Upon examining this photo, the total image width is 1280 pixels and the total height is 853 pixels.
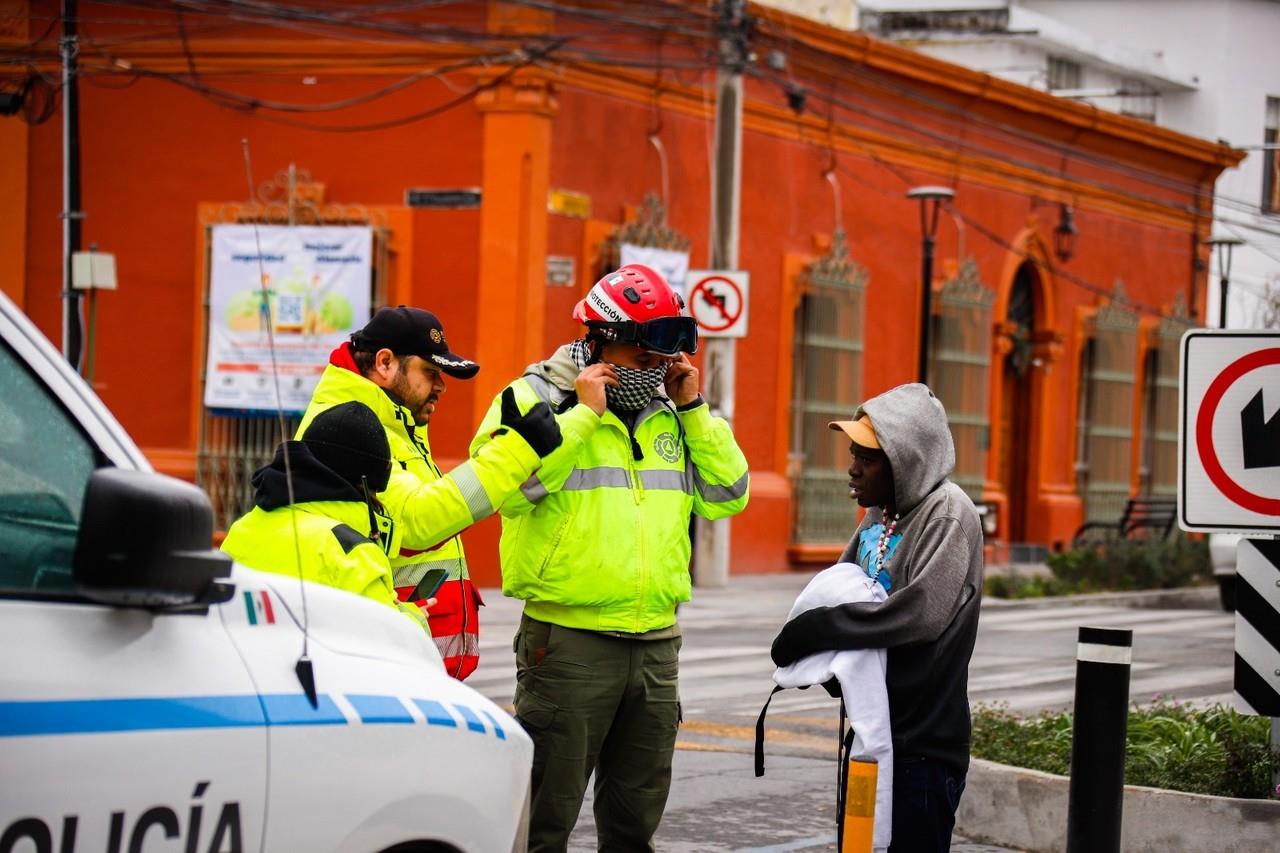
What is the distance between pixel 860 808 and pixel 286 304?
51.4 feet

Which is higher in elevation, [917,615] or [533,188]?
[533,188]

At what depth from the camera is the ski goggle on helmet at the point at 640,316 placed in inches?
220

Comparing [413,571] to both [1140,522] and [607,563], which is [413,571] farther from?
[1140,522]

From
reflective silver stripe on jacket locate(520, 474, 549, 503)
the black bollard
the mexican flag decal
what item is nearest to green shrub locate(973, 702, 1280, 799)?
the black bollard

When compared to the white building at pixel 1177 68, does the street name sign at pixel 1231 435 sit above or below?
below

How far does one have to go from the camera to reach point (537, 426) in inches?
205

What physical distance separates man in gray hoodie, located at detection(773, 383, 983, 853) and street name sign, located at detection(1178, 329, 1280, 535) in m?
2.26

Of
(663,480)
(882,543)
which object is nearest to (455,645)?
(663,480)

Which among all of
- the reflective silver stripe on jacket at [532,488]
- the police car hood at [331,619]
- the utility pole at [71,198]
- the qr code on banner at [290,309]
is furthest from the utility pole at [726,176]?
the police car hood at [331,619]

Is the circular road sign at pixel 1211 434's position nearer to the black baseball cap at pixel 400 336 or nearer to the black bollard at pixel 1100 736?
the black bollard at pixel 1100 736

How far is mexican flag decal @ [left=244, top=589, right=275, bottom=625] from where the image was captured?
367 cm

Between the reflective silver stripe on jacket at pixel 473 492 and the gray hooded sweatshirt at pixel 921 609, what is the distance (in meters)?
0.84

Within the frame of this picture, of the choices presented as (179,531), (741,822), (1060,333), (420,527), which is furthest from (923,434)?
(1060,333)

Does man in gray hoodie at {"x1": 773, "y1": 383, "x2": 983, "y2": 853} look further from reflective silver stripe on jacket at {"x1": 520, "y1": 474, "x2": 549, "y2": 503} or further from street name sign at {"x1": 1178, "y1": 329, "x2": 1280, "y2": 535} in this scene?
street name sign at {"x1": 1178, "y1": 329, "x2": 1280, "y2": 535}
